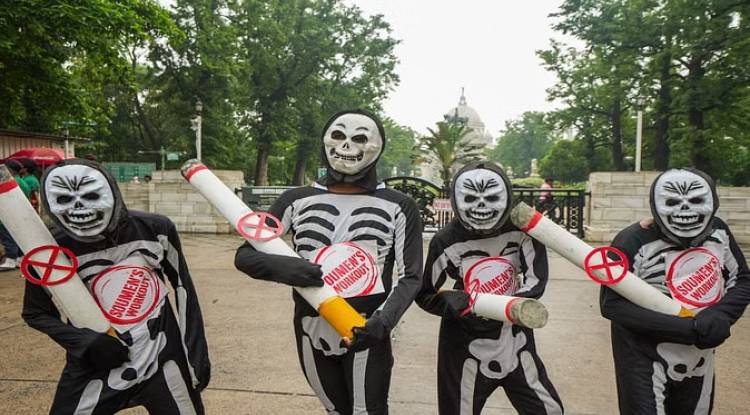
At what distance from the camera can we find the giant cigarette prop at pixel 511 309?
7.11 ft

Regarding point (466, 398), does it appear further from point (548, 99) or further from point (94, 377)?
point (548, 99)

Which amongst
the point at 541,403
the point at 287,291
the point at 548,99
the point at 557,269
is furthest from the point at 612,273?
the point at 548,99

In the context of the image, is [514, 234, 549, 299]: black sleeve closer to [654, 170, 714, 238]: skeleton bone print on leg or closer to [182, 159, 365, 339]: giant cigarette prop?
[654, 170, 714, 238]: skeleton bone print on leg

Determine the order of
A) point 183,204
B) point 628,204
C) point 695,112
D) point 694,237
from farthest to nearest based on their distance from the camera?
point 695,112 → point 183,204 → point 628,204 → point 694,237

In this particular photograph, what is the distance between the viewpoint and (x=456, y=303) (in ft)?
8.30

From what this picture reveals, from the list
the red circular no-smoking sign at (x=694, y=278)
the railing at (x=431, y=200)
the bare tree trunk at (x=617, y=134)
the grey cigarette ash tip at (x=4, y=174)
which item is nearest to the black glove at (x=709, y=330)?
the red circular no-smoking sign at (x=694, y=278)

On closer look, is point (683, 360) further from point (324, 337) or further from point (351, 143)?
point (351, 143)

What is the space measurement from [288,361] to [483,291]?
250cm

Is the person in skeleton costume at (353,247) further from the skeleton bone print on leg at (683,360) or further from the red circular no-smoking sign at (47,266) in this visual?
the skeleton bone print on leg at (683,360)

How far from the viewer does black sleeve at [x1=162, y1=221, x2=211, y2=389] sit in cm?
246

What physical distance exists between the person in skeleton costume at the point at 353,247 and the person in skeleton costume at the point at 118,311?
1.39 feet

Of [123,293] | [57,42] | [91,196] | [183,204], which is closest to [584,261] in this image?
[123,293]

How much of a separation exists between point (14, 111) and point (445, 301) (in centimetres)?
1148

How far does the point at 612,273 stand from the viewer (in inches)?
95.1
